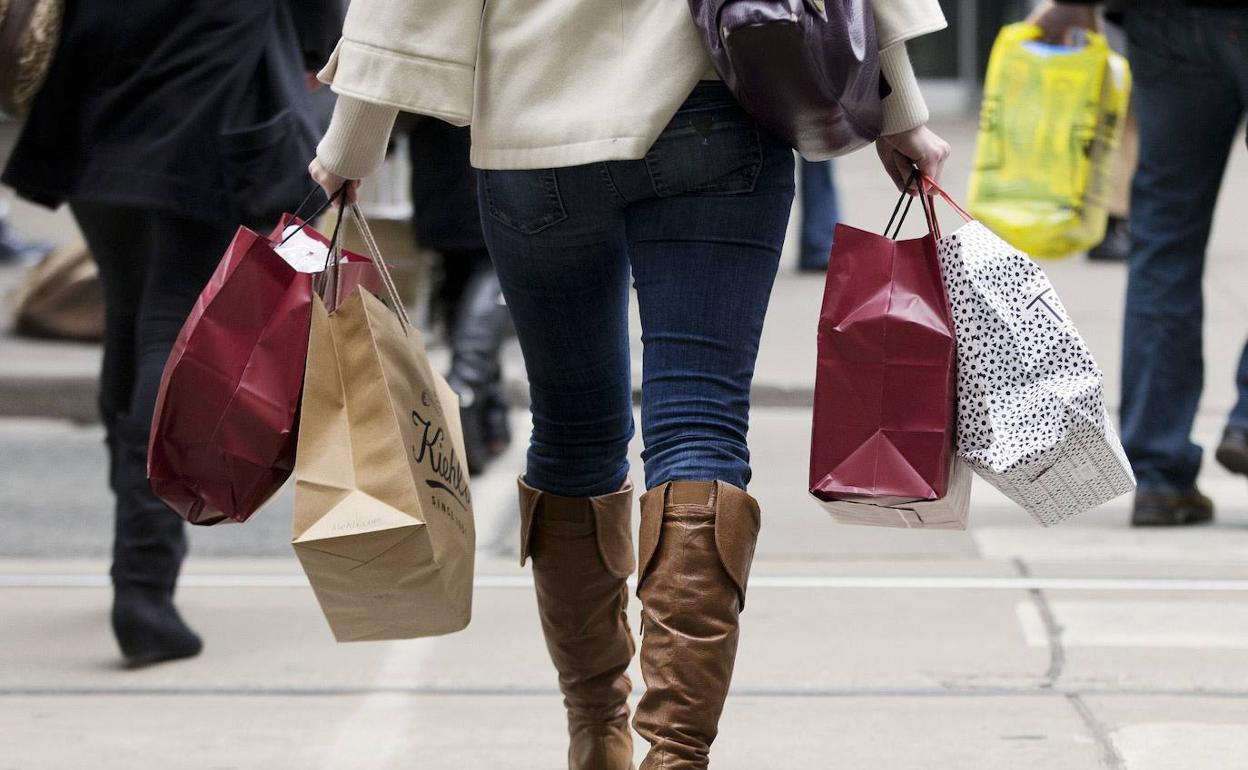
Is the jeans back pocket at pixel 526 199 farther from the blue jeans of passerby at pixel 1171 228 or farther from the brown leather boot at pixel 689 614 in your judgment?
the blue jeans of passerby at pixel 1171 228

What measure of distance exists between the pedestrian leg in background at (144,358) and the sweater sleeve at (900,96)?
158 cm

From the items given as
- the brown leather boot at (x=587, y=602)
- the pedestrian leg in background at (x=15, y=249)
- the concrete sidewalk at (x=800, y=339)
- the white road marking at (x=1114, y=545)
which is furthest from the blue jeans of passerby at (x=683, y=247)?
the pedestrian leg in background at (x=15, y=249)

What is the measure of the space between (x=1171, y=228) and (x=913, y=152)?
2241 mm

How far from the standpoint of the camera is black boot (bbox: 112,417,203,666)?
11.8ft

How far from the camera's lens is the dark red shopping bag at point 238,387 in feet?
8.55

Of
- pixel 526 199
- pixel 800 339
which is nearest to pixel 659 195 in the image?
pixel 526 199

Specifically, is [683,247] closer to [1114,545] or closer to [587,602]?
[587,602]

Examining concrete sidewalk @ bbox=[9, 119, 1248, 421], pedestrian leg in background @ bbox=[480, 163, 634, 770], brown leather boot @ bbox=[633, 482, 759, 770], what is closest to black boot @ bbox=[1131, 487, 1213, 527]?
concrete sidewalk @ bbox=[9, 119, 1248, 421]

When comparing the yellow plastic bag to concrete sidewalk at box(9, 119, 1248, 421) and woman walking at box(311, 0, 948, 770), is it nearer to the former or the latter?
concrete sidewalk at box(9, 119, 1248, 421)

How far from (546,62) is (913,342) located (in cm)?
59

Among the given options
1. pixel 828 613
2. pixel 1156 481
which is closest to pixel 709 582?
pixel 828 613

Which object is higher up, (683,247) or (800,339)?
(683,247)

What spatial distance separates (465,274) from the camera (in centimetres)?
570

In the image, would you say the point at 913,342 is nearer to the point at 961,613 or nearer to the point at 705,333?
the point at 705,333
